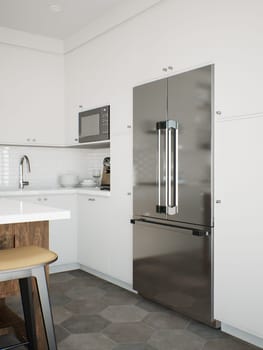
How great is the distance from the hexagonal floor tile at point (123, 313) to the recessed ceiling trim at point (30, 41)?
3.07 metres

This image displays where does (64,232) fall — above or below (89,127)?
below

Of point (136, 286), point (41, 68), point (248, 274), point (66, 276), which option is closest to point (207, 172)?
point (248, 274)

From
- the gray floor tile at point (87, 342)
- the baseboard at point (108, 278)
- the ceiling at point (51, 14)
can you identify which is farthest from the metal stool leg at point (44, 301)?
the ceiling at point (51, 14)

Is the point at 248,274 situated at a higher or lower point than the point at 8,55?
lower

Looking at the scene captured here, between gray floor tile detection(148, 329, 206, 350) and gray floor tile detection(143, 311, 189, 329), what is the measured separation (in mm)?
84

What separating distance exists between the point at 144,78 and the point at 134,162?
29.9 inches

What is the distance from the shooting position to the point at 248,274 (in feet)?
8.21

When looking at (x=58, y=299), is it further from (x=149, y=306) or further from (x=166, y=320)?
(x=166, y=320)

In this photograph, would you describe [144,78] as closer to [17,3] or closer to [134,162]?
[134,162]

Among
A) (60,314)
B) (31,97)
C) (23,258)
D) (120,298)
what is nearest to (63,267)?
(120,298)

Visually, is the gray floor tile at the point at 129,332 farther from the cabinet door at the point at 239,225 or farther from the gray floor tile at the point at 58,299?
the gray floor tile at the point at 58,299

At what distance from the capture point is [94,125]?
411cm

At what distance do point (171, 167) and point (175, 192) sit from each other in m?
0.20

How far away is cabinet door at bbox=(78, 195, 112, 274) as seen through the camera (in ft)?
12.8
